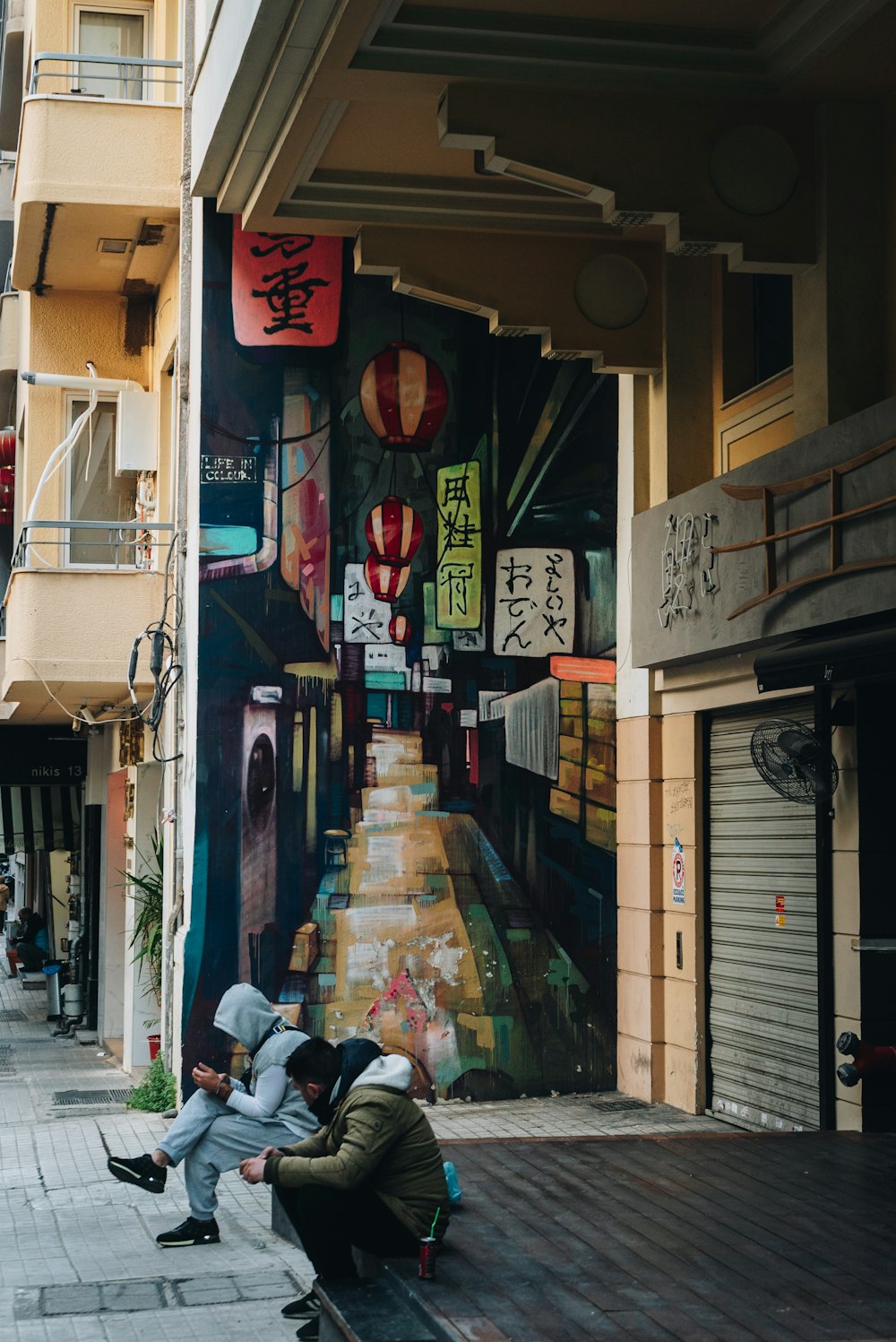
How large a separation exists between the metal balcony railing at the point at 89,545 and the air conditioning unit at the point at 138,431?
2.08 feet

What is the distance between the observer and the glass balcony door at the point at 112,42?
49.4 feet

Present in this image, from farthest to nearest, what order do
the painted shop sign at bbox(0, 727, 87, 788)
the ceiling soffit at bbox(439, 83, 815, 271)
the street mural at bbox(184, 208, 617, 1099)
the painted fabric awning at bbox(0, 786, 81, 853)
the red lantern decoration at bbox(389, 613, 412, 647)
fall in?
the painted fabric awning at bbox(0, 786, 81, 853) → the painted shop sign at bbox(0, 727, 87, 788) → the red lantern decoration at bbox(389, 613, 412, 647) → the street mural at bbox(184, 208, 617, 1099) → the ceiling soffit at bbox(439, 83, 815, 271)

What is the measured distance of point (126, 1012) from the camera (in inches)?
645

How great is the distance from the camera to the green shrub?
12.8 meters

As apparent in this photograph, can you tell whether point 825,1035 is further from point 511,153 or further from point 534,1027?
point 511,153

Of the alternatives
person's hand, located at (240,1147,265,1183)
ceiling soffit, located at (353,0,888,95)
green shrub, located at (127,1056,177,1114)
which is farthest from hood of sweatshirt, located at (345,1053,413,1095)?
green shrub, located at (127,1056,177,1114)

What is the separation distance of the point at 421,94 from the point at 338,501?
13.6 ft

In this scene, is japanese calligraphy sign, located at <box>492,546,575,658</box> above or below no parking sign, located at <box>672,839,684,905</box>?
above

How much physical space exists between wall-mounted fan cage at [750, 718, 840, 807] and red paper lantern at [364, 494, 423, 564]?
159 inches

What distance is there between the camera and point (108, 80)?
1420cm

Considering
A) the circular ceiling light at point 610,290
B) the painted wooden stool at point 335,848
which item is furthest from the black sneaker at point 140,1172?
the circular ceiling light at point 610,290

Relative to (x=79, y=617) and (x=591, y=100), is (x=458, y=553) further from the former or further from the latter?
(x=591, y=100)

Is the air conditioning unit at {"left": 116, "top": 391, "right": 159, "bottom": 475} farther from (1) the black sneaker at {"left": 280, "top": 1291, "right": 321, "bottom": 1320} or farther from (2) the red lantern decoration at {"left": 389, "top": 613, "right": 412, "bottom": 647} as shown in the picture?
(1) the black sneaker at {"left": 280, "top": 1291, "right": 321, "bottom": 1320}

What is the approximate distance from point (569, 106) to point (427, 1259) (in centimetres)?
630
